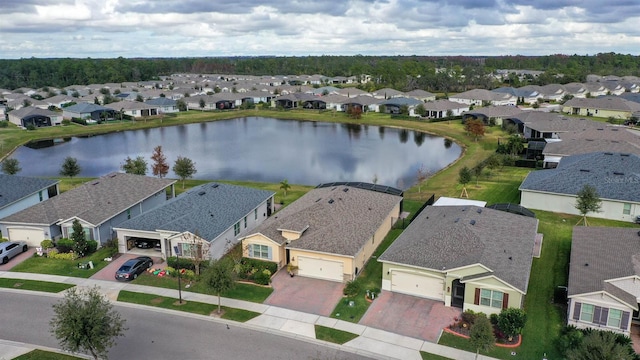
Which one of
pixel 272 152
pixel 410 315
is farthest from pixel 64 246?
pixel 272 152

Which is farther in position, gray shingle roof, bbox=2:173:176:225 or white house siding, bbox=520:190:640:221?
white house siding, bbox=520:190:640:221

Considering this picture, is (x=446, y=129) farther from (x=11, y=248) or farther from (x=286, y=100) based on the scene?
(x=11, y=248)

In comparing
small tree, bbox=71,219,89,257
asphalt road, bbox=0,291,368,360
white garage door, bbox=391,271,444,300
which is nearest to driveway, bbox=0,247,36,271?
small tree, bbox=71,219,89,257

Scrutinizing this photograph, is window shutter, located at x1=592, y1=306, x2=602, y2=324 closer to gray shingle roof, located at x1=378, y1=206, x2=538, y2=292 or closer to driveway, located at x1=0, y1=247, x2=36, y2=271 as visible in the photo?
gray shingle roof, located at x1=378, y1=206, x2=538, y2=292

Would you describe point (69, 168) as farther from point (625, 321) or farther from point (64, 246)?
point (625, 321)

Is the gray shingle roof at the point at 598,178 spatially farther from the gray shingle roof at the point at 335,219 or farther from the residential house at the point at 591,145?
the gray shingle roof at the point at 335,219

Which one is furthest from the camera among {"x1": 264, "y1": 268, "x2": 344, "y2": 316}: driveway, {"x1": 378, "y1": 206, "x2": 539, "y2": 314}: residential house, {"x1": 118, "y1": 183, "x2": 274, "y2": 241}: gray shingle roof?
{"x1": 118, "y1": 183, "x2": 274, "y2": 241}: gray shingle roof

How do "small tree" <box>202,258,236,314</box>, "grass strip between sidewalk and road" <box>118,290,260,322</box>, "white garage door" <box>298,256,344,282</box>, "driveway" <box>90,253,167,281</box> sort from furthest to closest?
"driveway" <box>90,253,167,281</box> < "white garage door" <box>298,256,344,282</box> < "grass strip between sidewalk and road" <box>118,290,260,322</box> < "small tree" <box>202,258,236,314</box>
